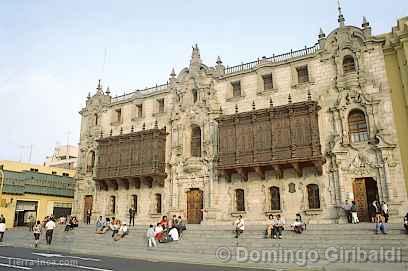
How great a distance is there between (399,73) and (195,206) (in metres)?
17.2

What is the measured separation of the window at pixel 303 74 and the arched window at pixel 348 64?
2603mm

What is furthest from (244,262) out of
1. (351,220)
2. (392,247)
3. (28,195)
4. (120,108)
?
(28,195)

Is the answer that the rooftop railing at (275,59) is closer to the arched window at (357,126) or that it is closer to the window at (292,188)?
the arched window at (357,126)

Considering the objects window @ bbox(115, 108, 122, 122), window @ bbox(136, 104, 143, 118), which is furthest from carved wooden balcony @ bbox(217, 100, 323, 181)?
window @ bbox(115, 108, 122, 122)

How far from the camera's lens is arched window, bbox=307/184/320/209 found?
75.9ft

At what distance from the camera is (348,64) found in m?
24.4

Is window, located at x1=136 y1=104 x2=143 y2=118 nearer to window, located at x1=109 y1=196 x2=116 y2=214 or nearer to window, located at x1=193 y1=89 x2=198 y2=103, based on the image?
window, located at x1=193 y1=89 x2=198 y2=103

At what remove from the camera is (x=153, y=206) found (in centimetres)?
2942

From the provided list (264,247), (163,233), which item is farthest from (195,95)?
(264,247)

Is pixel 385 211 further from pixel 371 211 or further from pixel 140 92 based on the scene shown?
pixel 140 92

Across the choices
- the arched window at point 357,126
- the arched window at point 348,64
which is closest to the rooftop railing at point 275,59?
the arched window at point 348,64

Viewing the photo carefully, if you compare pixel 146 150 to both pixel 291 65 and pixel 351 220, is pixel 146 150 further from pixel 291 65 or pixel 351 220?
pixel 351 220

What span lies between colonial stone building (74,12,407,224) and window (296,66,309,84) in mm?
91

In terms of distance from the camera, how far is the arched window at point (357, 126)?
902 inches
